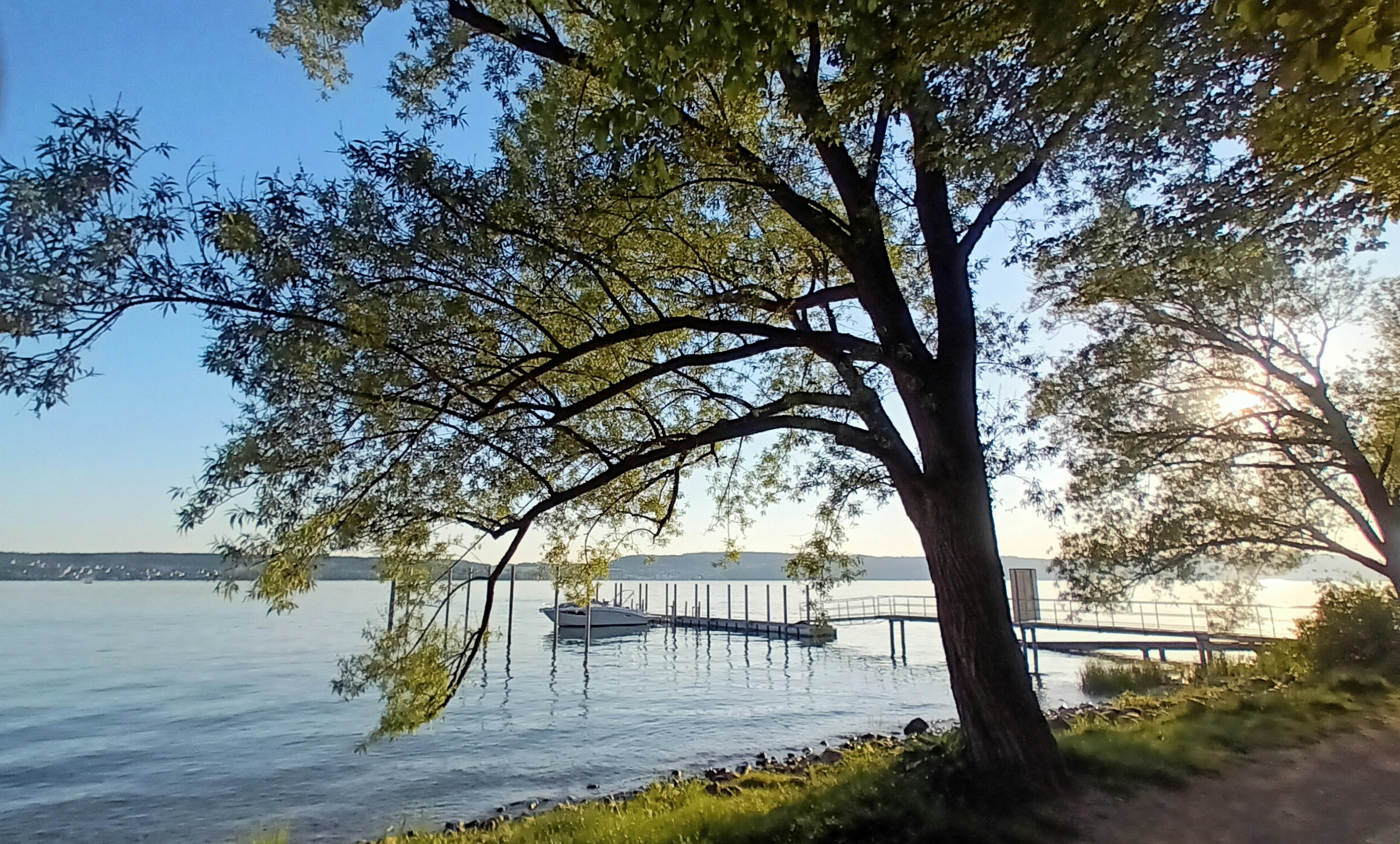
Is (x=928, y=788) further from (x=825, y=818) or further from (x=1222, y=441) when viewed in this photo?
(x=1222, y=441)

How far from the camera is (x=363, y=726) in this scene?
2119 cm

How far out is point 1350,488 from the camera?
14.9m

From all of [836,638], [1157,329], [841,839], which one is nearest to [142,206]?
[841,839]

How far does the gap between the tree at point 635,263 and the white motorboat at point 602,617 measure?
4086cm

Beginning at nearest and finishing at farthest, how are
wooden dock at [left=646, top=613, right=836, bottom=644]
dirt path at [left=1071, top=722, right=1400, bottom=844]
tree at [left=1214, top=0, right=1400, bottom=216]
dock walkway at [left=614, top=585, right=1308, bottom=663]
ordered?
tree at [left=1214, top=0, right=1400, bottom=216] < dirt path at [left=1071, top=722, right=1400, bottom=844] < dock walkway at [left=614, top=585, right=1308, bottom=663] < wooden dock at [left=646, top=613, right=836, bottom=644]

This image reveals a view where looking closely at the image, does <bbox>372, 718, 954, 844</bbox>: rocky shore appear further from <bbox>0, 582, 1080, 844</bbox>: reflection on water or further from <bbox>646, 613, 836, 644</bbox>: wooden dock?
<bbox>646, 613, 836, 644</bbox>: wooden dock

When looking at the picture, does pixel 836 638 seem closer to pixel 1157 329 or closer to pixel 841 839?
pixel 1157 329

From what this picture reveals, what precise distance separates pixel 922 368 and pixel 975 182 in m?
1.92

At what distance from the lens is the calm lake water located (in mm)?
13312

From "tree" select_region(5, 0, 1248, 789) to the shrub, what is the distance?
1168 centimetres

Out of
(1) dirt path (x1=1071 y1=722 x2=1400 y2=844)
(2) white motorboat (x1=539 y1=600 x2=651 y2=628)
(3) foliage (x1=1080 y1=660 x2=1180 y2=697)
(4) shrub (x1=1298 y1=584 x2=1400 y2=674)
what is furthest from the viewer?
(2) white motorboat (x1=539 y1=600 x2=651 y2=628)

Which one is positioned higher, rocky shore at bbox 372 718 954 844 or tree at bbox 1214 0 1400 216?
tree at bbox 1214 0 1400 216

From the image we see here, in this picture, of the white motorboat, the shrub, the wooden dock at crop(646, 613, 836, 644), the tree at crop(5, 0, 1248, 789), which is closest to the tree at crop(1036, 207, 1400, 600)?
the shrub

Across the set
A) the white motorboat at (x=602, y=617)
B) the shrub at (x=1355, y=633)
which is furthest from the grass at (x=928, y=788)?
the white motorboat at (x=602, y=617)
